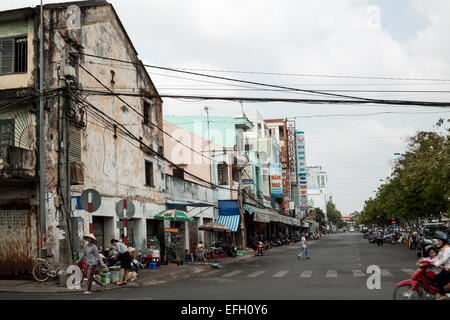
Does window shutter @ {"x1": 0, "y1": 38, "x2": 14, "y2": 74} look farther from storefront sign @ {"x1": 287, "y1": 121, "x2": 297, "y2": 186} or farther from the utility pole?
storefront sign @ {"x1": 287, "y1": 121, "x2": 297, "y2": 186}

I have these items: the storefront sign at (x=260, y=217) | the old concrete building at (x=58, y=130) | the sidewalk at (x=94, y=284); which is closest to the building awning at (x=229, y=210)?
the storefront sign at (x=260, y=217)

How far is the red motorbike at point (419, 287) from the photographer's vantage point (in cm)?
980

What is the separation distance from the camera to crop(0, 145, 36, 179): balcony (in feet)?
55.9

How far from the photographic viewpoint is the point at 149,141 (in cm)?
2723

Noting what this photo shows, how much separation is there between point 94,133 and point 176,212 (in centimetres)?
601

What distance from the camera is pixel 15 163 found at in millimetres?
17188

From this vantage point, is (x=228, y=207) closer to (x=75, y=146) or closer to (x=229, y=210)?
(x=229, y=210)

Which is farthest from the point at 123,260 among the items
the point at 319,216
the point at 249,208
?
the point at 319,216

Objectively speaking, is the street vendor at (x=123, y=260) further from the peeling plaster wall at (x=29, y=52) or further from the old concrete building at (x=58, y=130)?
the peeling plaster wall at (x=29, y=52)

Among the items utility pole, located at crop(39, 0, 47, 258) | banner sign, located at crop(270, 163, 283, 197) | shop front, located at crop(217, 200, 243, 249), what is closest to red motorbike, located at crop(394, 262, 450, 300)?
utility pole, located at crop(39, 0, 47, 258)

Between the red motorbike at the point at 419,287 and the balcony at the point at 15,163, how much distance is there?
13126 mm

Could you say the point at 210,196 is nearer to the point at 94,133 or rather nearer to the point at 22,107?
the point at 94,133
